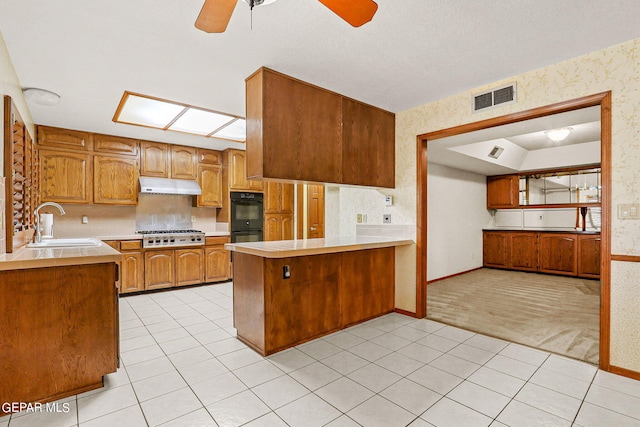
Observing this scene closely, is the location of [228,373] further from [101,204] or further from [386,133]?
[101,204]

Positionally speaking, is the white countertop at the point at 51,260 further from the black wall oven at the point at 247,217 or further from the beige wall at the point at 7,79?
the black wall oven at the point at 247,217

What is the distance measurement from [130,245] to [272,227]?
7.82ft

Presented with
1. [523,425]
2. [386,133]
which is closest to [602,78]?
[386,133]

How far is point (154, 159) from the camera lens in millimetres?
5047

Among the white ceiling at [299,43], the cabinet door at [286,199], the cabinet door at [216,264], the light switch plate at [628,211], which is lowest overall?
the cabinet door at [216,264]

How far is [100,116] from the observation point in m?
3.83

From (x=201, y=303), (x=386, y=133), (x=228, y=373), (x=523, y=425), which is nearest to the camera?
(x=523, y=425)

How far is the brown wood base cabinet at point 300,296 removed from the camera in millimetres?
2607

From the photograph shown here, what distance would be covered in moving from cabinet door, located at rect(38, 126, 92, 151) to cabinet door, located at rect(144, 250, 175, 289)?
1784 millimetres

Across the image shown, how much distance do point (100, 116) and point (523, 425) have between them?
495 centimetres

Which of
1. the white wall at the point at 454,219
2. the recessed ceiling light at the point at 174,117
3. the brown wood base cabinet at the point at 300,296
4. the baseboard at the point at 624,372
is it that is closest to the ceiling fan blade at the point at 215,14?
the brown wood base cabinet at the point at 300,296

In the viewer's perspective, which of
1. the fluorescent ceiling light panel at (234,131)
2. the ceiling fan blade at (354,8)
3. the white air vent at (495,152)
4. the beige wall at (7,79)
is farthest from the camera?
the white air vent at (495,152)

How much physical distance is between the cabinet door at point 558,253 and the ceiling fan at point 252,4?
6.57 meters

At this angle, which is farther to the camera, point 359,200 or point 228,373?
point 359,200
